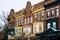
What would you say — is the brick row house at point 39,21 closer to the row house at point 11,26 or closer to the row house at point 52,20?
the row house at point 52,20

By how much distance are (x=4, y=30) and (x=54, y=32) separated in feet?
128

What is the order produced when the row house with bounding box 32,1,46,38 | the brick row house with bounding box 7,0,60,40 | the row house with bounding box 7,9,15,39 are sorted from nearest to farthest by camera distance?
1. the brick row house with bounding box 7,0,60,40
2. the row house with bounding box 32,1,46,38
3. the row house with bounding box 7,9,15,39

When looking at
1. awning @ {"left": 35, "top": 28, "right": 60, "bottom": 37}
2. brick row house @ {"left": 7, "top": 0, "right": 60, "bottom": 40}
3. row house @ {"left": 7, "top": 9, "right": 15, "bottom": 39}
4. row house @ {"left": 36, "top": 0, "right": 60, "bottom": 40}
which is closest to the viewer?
awning @ {"left": 35, "top": 28, "right": 60, "bottom": 37}

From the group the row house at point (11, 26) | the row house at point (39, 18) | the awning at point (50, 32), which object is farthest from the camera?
the row house at point (11, 26)

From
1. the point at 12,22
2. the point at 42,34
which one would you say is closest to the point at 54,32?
the point at 42,34

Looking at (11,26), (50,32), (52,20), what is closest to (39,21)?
(52,20)

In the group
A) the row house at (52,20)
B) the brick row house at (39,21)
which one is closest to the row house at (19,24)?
the brick row house at (39,21)

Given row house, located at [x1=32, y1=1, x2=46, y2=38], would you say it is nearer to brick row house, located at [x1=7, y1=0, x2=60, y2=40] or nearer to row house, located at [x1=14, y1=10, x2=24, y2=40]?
brick row house, located at [x1=7, y1=0, x2=60, y2=40]

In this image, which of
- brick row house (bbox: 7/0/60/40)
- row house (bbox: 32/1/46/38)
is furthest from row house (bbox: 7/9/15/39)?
row house (bbox: 32/1/46/38)

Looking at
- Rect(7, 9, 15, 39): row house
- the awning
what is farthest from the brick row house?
Rect(7, 9, 15, 39): row house

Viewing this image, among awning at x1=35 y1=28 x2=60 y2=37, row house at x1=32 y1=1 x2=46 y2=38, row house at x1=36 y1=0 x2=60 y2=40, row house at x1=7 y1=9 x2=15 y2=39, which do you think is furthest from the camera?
row house at x1=7 y1=9 x2=15 y2=39

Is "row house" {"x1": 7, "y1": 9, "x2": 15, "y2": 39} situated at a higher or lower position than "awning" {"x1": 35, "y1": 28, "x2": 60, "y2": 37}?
higher

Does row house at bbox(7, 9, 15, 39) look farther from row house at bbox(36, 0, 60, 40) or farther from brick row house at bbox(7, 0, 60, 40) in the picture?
row house at bbox(36, 0, 60, 40)

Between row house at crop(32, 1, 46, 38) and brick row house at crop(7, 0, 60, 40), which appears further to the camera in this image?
row house at crop(32, 1, 46, 38)
